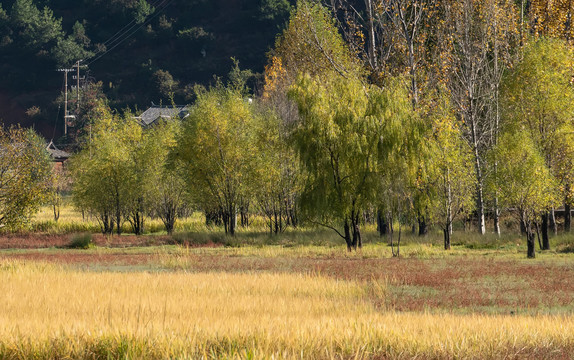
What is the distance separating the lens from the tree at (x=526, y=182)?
33.3m

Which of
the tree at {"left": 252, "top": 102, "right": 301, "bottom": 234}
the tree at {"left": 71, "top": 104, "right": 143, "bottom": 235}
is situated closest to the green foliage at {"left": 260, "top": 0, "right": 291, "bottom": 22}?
the tree at {"left": 71, "top": 104, "right": 143, "bottom": 235}

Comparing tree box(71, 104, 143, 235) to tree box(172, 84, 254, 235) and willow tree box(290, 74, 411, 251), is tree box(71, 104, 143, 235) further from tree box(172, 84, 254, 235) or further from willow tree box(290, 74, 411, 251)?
willow tree box(290, 74, 411, 251)

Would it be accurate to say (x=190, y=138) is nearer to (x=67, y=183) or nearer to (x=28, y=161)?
(x=28, y=161)

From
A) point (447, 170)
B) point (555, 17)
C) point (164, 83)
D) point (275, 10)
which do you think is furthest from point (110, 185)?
point (275, 10)

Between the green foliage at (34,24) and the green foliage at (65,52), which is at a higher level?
the green foliage at (34,24)

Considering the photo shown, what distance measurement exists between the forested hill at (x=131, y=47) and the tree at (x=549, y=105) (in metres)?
109

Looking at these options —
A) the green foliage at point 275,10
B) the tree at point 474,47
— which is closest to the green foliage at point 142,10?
the green foliage at point 275,10

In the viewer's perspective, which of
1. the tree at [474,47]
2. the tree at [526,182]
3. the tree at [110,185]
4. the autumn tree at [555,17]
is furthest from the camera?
the tree at [110,185]

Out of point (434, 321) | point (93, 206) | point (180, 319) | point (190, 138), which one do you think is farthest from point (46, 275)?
point (93, 206)

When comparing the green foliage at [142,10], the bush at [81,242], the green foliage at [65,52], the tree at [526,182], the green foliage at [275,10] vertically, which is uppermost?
the green foliage at [142,10]

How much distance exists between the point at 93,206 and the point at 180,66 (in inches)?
4387

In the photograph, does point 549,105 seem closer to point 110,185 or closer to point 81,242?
point 81,242

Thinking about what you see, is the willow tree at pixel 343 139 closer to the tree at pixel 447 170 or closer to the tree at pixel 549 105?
the tree at pixel 447 170

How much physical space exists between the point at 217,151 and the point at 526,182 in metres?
23.1
